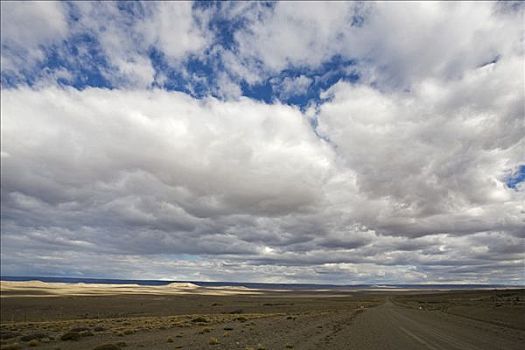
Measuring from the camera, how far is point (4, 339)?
1064 inches

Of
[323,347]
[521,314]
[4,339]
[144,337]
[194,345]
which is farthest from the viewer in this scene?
[521,314]

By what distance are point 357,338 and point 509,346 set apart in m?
8.97

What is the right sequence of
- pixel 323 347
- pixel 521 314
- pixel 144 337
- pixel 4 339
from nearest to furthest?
pixel 323 347 < pixel 4 339 < pixel 144 337 < pixel 521 314

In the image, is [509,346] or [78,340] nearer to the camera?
[509,346]

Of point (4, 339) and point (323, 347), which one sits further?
point (4, 339)

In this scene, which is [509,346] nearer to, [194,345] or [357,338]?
[357,338]

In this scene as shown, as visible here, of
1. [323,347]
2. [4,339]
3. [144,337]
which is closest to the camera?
[323,347]

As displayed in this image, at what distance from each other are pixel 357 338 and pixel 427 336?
219 inches

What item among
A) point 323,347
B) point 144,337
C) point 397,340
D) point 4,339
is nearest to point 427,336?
point 397,340

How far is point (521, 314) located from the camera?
52.1 m

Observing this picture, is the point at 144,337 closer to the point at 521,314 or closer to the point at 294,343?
the point at 294,343

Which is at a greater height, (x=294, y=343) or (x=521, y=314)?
(x=294, y=343)

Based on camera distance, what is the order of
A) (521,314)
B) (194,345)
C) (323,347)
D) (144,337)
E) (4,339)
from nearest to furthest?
1. (323,347)
2. (194,345)
3. (4,339)
4. (144,337)
5. (521,314)

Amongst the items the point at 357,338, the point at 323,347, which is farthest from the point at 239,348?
the point at 357,338
